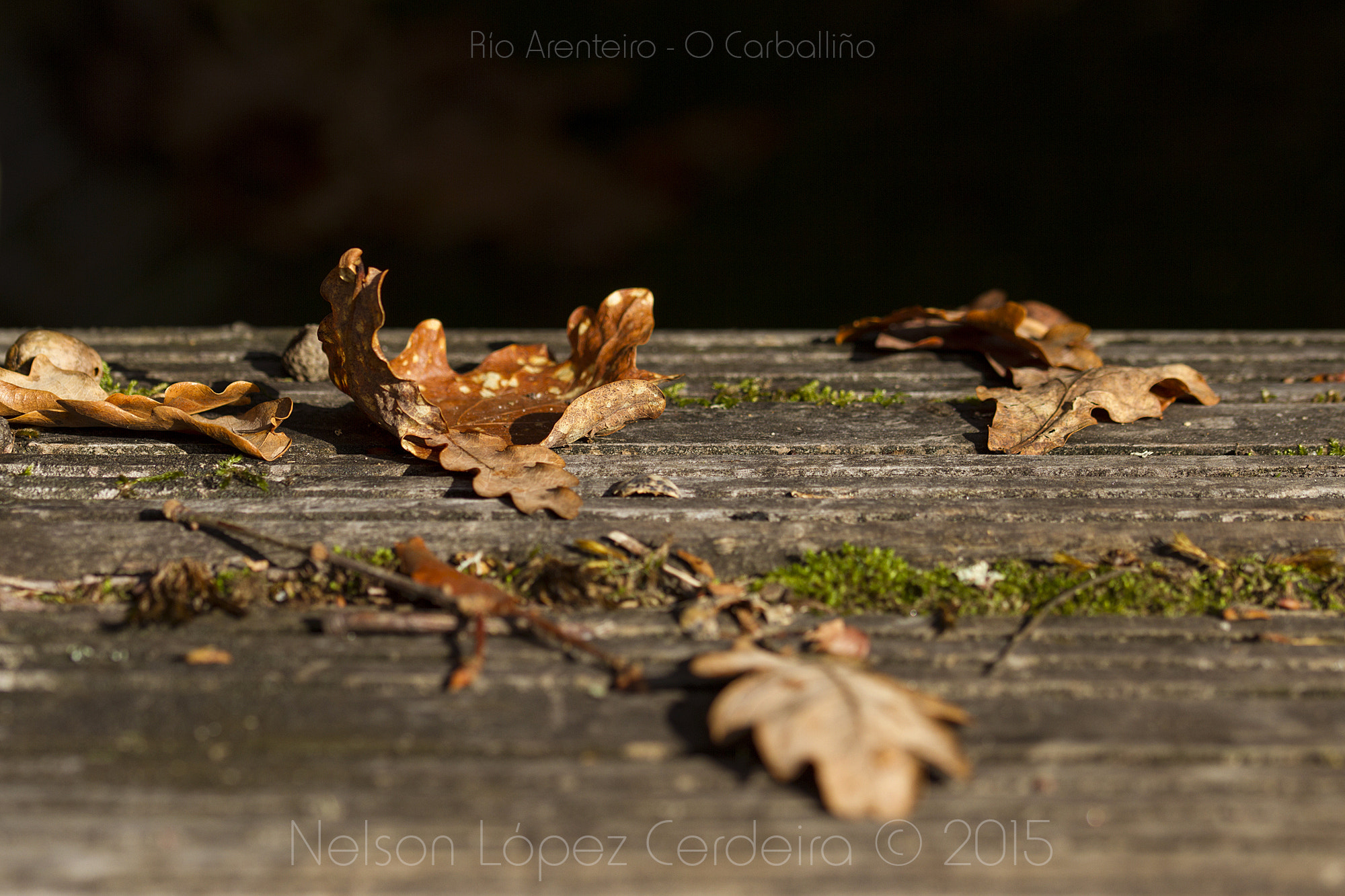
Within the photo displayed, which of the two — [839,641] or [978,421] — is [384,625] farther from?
[978,421]

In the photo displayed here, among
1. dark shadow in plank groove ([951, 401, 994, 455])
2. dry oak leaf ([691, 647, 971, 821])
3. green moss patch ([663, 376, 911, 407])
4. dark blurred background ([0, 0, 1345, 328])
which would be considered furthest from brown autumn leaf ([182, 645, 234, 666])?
dark blurred background ([0, 0, 1345, 328])

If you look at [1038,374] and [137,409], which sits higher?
[1038,374]

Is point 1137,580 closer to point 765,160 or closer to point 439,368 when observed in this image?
point 439,368

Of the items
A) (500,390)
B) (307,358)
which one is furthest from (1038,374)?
(307,358)

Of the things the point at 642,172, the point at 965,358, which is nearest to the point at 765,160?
the point at 642,172

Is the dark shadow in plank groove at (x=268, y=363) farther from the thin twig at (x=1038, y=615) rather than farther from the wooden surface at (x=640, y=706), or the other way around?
the thin twig at (x=1038, y=615)

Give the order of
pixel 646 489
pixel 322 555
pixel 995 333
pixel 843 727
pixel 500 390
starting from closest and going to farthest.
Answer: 1. pixel 843 727
2. pixel 322 555
3. pixel 646 489
4. pixel 500 390
5. pixel 995 333
